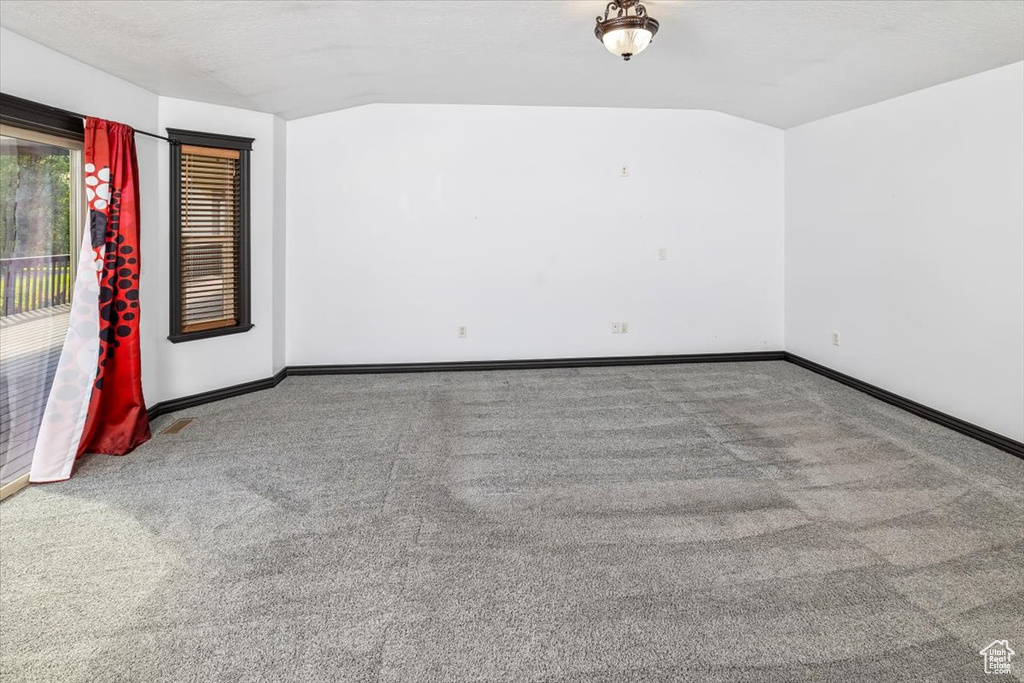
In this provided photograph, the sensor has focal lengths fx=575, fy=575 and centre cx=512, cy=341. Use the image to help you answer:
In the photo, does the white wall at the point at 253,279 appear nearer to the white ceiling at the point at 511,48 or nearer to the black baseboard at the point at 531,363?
the white ceiling at the point at 511,48

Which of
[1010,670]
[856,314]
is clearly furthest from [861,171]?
[1010,670]

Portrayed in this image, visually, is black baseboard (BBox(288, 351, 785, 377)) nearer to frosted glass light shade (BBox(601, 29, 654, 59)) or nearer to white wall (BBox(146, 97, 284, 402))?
white wall (BBox(146, 97, 284, 402))

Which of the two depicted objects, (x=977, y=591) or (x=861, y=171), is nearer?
(x=977, y=591)

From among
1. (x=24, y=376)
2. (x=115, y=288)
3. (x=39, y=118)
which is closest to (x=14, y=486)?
(x=24, y=376)

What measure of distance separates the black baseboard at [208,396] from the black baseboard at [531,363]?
0.42 meters

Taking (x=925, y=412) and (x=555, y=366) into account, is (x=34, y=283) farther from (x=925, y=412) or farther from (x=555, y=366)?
(x=925, y=412)

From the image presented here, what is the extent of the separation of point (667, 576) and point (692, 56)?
3226mm

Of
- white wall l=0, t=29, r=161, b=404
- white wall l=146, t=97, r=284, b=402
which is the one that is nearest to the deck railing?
white wall l=0, t=29, r=161, b=404

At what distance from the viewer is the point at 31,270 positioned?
3061 mm

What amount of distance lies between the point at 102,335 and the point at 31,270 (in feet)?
1.67

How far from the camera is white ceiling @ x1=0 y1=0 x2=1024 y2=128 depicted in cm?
282

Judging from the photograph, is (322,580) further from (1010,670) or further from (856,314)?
(856,314)

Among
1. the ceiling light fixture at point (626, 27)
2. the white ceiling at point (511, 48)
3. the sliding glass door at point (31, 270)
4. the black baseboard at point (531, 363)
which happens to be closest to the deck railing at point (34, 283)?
the sliding glass door at point (31, 270)

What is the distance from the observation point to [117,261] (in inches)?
138
